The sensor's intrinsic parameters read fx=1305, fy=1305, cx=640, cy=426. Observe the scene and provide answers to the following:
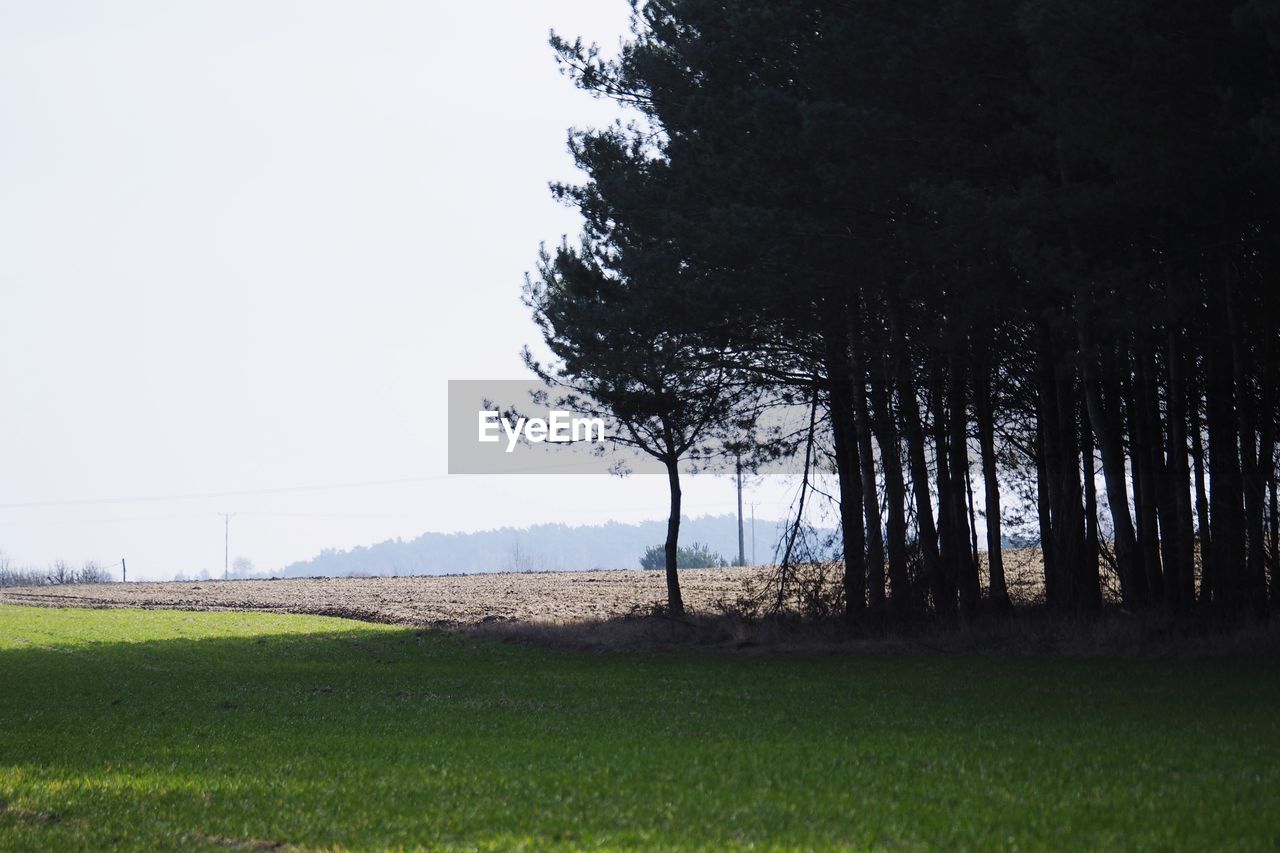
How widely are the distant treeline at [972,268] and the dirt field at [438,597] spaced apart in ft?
21.9

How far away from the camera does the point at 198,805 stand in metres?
9.54

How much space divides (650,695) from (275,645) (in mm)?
16629

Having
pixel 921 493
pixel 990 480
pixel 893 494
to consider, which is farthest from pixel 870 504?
pixel 990 480

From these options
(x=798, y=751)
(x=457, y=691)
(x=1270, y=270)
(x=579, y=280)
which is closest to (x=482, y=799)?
(x=798, y=751)

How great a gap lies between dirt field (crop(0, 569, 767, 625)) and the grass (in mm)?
15084

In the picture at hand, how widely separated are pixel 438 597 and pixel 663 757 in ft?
153

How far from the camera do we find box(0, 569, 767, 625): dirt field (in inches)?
1690

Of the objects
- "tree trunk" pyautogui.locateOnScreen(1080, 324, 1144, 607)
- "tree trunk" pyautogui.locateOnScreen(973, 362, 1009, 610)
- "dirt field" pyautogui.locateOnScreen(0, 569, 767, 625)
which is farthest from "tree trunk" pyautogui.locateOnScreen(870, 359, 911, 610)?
"dirt field" pyautogui.locateOnScreen(0, 569, 767, 625)

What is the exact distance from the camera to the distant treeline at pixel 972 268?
18.0 metres

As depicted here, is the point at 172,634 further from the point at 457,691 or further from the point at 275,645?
the point at 457,691

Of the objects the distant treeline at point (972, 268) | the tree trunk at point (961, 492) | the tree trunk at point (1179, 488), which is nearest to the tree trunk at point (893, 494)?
the distant treeline at point (972, 268)

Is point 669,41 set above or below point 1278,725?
above

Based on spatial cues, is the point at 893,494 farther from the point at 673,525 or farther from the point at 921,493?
the point at 673,525

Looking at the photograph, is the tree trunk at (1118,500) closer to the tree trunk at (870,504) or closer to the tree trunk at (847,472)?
the tree trunk at (870,504)
